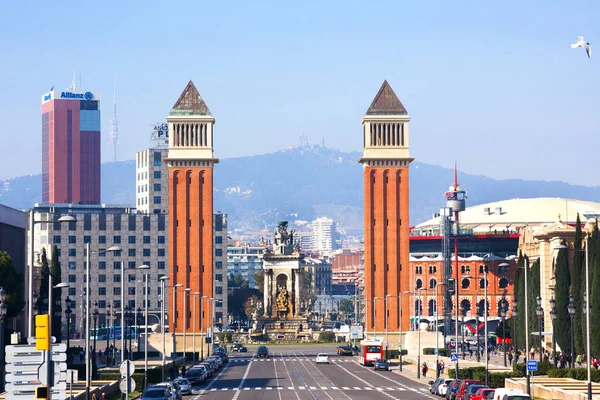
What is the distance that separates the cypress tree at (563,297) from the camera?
10600 cm

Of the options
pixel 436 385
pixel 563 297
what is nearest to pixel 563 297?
pixel 563 297

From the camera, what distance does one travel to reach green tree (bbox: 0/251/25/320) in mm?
80312


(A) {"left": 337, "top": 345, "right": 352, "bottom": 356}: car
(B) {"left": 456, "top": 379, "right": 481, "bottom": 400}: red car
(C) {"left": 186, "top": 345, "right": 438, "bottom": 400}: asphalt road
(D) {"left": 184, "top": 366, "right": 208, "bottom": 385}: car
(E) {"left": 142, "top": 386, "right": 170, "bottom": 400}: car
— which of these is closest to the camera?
(E) {"left": 142, "top": 386, "right": 170, "bottom": 400}: car

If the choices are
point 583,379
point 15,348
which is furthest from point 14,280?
point 15,348

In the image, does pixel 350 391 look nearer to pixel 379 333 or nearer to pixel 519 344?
pixel 519 344

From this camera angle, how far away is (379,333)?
6058 inches

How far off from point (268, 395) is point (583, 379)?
1843 centimetres

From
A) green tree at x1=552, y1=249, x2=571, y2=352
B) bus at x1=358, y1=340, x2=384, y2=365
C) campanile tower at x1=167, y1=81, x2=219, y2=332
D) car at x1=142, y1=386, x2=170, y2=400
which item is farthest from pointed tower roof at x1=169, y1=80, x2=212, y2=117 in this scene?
car at x1=142, y1=386, x2=170, y2=400

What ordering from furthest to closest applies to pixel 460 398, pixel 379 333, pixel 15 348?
pixel 379 333 < pixel 460 398 < pixel 15 348

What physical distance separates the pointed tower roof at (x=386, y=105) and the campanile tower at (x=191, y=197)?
756 inches

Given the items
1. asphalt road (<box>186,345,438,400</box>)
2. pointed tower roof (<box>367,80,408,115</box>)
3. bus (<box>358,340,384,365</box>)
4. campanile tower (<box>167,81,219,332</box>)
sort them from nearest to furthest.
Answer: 1. asphalt road (<box>186,345,438,400</box>)
2. bus (<box>358,340,384,365</box>)
3. pointed tower roof (<box>367,80,408,115</box>)
4. campanile tower (<box>167,81,219,332</box>)

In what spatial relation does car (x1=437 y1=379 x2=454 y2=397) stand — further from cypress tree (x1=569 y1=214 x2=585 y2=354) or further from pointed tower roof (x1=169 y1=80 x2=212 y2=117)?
pointed tower roof (x1=169 y1=80 x2=212 y2=117)

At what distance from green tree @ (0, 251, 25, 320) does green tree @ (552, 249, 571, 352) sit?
145ft

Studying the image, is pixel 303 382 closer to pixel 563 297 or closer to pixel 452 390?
pixel 563 297
